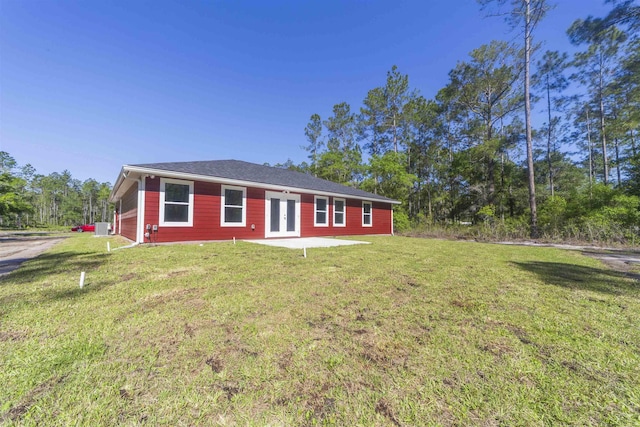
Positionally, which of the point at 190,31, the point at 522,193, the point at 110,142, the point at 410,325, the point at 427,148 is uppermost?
the point at 190,31

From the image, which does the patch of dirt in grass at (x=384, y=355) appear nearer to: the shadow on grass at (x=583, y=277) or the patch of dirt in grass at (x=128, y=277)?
the shadow on grass at (x=583, y=277)

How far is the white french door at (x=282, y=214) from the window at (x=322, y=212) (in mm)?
1152

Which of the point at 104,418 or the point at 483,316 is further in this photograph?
the point at 483,316

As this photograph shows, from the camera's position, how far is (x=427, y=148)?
2181 cm

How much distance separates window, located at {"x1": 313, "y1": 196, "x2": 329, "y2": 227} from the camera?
11305 mm

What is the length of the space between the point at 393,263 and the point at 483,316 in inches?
98.5

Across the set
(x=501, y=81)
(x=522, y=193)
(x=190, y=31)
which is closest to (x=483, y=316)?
(x=190, y=31)

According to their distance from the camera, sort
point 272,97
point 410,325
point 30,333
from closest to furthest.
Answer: point 30,333 → point 410,325 → point 272,97

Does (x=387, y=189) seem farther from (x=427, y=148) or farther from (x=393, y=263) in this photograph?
(x=393, y=263)

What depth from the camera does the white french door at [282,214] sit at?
31.3ft

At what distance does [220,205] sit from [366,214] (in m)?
8.12

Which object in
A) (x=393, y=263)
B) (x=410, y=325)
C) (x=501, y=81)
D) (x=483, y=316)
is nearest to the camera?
(x=410, y=325)

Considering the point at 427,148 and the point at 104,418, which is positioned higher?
the point at 427,148

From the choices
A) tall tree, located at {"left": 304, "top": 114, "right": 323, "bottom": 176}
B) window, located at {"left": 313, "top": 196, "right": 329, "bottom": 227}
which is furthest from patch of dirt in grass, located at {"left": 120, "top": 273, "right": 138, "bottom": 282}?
tall tree, located at {"left": 304, "top": 114, "right": 323, "bottom": 176}
